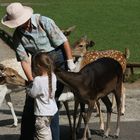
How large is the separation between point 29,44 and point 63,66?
1.67 ft

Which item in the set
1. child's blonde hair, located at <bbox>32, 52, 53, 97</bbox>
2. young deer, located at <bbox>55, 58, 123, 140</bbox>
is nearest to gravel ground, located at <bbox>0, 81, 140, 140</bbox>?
young deer, located at <bbox>55, 58, 123, 140</bbox>

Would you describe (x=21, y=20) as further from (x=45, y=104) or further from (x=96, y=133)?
(x=96, y=133)

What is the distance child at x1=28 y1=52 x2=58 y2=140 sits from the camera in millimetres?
6422

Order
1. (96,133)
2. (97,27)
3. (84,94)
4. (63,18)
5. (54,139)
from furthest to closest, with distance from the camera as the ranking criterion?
(63,18) → (97,27) → (96,133) → (84,94) → (54,139)

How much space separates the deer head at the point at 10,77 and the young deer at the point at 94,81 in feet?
1.45

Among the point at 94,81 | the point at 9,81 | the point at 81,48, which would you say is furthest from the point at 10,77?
the point at 81,48

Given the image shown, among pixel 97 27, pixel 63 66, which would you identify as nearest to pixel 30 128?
pixel 63 66

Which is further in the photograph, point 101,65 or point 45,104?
point 101,65

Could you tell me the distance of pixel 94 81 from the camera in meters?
7.86

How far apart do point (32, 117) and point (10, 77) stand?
0.88m

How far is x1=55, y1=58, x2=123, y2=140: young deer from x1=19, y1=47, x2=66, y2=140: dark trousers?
14cm

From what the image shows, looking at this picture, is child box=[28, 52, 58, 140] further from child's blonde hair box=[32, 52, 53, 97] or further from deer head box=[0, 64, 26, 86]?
deer head box=[0, 64, 26, 86]

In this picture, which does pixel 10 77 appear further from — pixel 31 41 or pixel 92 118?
pixel 92 118

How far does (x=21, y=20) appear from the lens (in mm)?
6723
